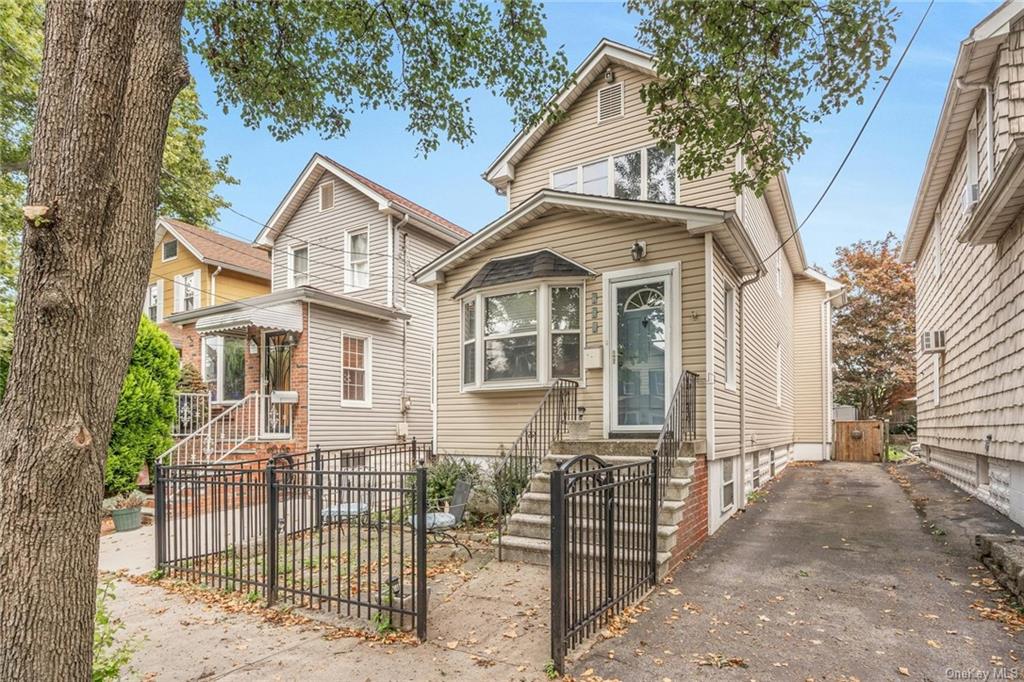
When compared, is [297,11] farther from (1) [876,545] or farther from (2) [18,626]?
(1) [876,545]

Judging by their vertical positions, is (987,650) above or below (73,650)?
below

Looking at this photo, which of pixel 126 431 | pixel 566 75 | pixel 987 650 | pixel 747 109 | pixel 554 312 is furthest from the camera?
pixel 126 431

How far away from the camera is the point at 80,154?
103 inches

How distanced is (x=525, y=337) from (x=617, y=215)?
7.45 feet

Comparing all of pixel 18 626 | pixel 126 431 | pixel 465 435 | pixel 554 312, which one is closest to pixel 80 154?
pixel 18 626

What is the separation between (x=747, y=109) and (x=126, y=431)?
11380mm

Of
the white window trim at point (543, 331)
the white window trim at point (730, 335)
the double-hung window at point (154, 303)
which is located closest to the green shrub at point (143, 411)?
the white window trim at point (543, 331)

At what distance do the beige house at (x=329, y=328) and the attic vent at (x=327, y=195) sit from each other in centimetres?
3

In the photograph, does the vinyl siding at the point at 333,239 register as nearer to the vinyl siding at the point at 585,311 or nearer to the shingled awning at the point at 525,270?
the vinyl siding at the point at 585,311

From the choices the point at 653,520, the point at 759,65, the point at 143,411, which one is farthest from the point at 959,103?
the point at 143,411

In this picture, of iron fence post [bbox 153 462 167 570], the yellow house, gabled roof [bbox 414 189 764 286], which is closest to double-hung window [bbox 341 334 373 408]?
gabled roof [bbox 414 189 764 286]

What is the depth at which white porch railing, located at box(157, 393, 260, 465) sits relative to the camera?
1130 centimetres

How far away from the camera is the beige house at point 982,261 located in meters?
6.34

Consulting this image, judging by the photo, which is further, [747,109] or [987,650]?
[747,109]
